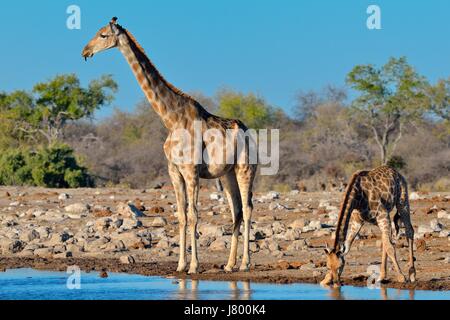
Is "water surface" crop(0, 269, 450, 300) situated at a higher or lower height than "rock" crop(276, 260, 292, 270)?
lower

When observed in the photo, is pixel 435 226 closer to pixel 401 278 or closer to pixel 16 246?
pixel 401 278

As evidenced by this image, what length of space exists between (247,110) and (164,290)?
35.5 m

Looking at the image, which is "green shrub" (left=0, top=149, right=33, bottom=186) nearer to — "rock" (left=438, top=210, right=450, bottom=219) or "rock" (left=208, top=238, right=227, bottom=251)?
"rock" (left=438, top=210, right=450, bottom=219)

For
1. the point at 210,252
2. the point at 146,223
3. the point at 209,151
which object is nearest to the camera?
the point at 209,151

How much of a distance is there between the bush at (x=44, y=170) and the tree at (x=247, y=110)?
1607 centimetres

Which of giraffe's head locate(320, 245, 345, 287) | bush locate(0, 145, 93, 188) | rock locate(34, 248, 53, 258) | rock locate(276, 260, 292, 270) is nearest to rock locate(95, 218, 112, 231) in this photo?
rock locate(34, 248, 53, 258)

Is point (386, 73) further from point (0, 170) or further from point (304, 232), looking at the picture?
point (304, 232)

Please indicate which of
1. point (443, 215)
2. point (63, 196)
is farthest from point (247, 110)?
point (443, 215)

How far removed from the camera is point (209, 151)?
14359 millimetres

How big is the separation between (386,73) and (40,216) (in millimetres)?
23916

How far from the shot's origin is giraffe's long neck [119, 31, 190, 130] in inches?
570

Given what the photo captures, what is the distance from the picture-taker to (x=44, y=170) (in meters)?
29.9
